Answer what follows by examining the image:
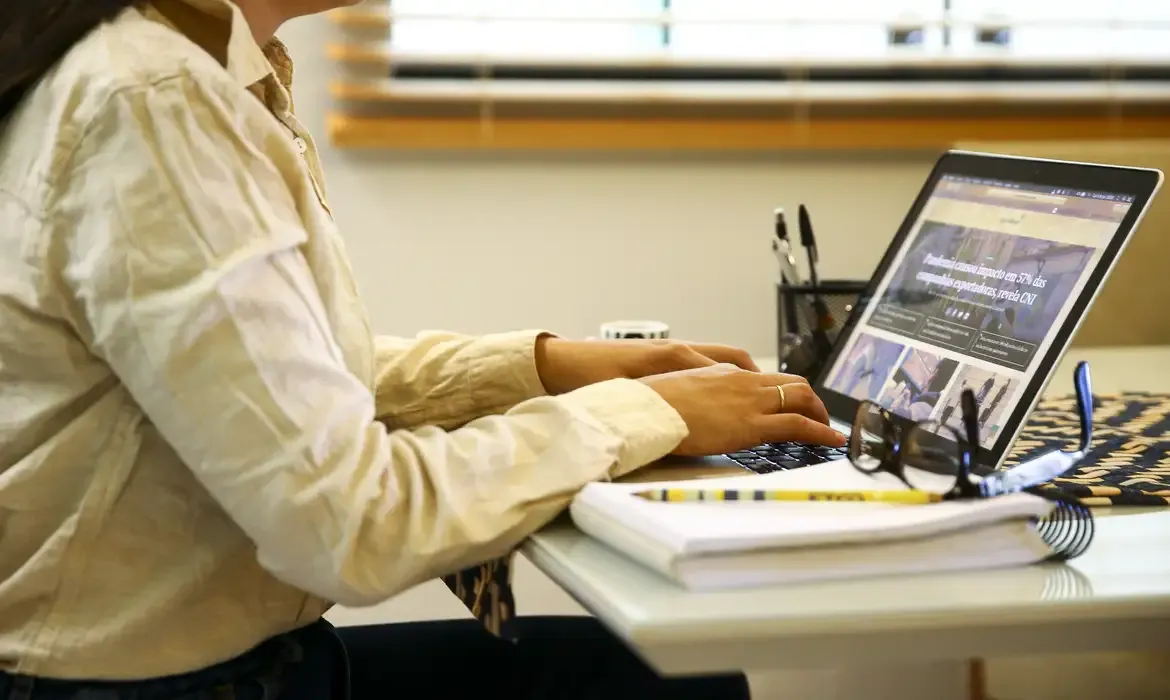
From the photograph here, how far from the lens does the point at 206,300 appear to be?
0.64 meters

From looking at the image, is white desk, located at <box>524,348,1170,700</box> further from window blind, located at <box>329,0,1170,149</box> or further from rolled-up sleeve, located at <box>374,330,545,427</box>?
window blind, located at <box>329,0,1170,149</box>

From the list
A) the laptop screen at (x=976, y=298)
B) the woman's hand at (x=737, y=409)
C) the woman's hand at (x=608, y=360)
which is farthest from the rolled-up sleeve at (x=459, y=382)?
the laptop screen at (x=976, y=298)

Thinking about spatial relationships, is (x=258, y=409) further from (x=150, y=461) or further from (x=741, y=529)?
(x=741, y=529)

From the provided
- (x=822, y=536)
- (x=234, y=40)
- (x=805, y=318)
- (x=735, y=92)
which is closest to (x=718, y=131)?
(x=735, y=92)

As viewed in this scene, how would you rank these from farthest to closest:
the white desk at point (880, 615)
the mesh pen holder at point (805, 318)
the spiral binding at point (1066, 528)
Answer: the mesh pen holder at point (805, 318) → the spiral binding at point (1066, 528) → the white desk at point (880, 615)

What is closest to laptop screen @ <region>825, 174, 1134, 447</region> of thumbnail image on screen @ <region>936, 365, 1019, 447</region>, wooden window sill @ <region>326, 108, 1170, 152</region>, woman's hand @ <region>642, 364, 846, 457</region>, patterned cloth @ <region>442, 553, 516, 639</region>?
thumbnail image on screen @ <region>936, 365, 1019, 447</region>

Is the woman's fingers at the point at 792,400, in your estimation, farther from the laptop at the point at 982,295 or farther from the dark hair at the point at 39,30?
the dark hair at the point at 39,30

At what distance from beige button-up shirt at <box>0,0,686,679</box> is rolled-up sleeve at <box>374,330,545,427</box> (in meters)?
0.23

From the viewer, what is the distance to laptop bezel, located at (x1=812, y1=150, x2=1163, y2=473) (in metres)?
0.87

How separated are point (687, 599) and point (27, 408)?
0.40 meters

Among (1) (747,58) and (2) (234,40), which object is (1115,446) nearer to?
(2) (234,40)

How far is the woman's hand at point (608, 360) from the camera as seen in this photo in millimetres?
1016

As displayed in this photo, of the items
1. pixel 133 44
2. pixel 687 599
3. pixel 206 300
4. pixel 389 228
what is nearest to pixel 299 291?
pixel 206 300

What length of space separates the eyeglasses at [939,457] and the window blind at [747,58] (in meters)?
1.26
